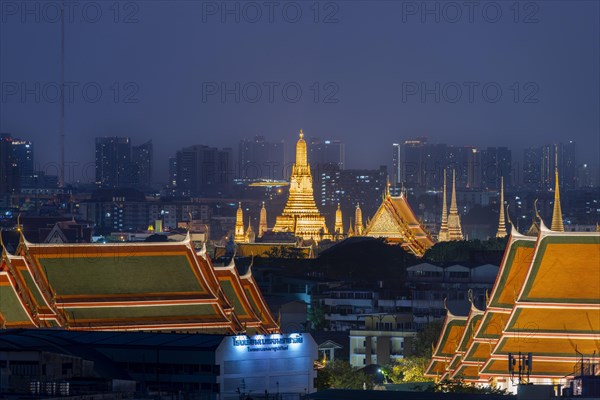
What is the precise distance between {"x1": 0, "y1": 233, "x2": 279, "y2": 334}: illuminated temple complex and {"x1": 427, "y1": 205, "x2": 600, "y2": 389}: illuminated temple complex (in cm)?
912

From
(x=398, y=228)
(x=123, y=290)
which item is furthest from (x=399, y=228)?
(x=123, y=290)

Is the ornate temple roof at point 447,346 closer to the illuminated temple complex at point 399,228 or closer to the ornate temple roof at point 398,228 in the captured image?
the illuminated temple complex at point 399,228

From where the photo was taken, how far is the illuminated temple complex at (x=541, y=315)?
250ft

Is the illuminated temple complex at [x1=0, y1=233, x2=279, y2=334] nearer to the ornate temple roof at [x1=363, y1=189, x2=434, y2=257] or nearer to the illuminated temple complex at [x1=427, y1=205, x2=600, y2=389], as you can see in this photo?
the illuminated temple complex at [x1=427, y1=205, x2=600, y2=389]

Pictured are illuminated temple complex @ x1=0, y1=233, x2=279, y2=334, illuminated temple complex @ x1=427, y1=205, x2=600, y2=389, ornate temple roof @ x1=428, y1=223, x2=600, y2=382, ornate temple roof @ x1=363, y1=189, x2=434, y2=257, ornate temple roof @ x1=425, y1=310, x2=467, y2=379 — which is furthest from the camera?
ornate temple roof @ x1=363, y1=189, x2=434, y2=257

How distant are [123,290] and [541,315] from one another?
15.1m

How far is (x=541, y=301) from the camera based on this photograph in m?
78.2

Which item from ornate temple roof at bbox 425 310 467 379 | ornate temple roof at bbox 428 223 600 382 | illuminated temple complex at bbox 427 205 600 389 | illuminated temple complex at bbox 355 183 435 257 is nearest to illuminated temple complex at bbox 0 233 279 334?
ornate temple roof at bbox 425 310 467 379

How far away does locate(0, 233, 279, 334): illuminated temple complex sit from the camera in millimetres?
82000

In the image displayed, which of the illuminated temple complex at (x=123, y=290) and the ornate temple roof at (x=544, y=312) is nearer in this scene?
the ornate temple roof at (x=544, y=312)

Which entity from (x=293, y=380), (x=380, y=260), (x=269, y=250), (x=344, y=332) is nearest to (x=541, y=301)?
(x=293, y=380)

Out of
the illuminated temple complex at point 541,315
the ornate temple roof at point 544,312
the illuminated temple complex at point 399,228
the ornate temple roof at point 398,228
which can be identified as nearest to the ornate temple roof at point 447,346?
the illuminated temple complex at point 541,315

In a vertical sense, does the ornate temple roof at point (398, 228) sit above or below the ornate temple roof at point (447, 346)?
above

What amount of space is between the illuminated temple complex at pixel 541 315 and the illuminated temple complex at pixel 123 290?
9.12 metres
